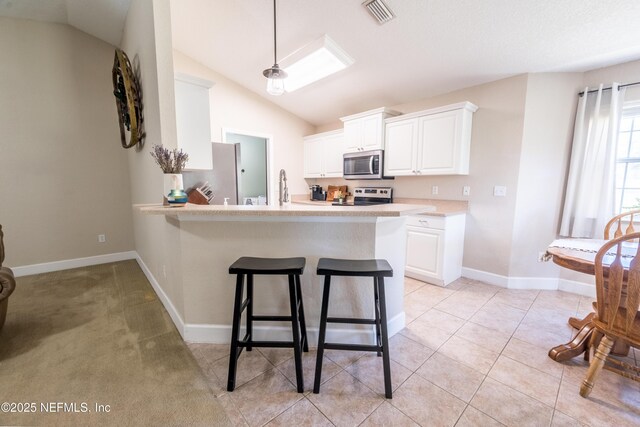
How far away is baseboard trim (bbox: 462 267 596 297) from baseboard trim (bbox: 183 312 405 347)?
6.87 feet

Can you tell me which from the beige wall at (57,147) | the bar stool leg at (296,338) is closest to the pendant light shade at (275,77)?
the bar stool leg at (296,338)

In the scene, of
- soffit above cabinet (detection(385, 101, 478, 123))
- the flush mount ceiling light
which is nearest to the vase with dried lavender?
the flush mount ceiling light

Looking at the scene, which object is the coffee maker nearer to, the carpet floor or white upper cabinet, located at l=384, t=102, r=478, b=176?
white upper cabinet, located at l=384, t=102, r=478, b=176

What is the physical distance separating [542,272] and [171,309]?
3929mm

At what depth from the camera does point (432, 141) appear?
315cm

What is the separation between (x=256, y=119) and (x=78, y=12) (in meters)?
2.32

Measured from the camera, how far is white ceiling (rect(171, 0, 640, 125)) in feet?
6.57

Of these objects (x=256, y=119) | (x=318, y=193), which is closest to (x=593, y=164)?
(x=318, y=193)

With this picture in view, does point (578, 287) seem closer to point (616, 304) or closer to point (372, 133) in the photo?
point (616, 304)

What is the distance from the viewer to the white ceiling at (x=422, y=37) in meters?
2.00

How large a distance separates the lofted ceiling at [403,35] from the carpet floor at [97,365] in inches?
120

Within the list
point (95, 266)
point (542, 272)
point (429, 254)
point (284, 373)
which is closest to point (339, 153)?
point (429, 254)

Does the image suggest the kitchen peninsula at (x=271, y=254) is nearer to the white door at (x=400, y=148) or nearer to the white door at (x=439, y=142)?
the white door at (x=439, y=142)

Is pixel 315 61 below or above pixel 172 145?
above
